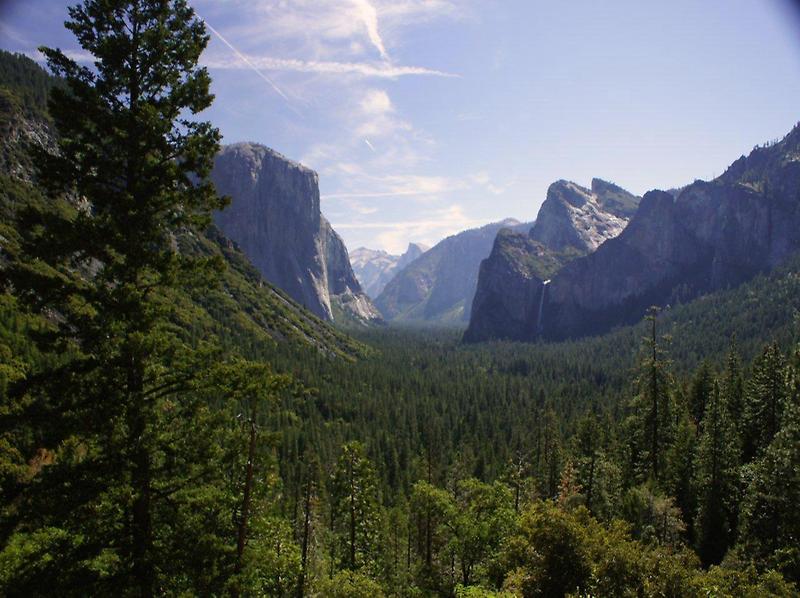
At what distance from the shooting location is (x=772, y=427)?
40.6 m

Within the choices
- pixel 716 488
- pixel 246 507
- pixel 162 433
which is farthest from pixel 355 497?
pixel 716 488

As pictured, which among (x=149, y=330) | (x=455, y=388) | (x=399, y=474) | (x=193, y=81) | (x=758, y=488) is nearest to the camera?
(x=149, y=330)

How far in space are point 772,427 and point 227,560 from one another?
151ft

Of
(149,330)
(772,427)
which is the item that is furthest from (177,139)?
(772,427)

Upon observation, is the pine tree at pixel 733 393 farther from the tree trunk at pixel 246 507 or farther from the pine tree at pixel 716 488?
the tree trunk at pixel 246 507

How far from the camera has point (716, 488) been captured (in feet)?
126

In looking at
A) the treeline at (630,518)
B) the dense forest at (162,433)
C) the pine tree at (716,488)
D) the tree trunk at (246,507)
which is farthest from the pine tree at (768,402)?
the tree trunk at (246,507)

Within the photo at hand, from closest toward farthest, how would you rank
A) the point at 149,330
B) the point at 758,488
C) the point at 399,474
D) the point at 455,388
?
the point at 149,330 < the point at 758,488 < the point at 399,474 < the point at 455,388

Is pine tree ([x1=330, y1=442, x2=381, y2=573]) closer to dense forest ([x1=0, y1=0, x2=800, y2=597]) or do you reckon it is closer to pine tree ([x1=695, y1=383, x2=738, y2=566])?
dense forest ([x1=0, y1=0, x2=800, y2=597])

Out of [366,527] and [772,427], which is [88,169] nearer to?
[366,527]

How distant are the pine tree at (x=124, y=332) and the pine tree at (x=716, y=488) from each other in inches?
1579

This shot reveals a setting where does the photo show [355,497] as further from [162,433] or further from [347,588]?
[162,433]

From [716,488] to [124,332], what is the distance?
4413 cm

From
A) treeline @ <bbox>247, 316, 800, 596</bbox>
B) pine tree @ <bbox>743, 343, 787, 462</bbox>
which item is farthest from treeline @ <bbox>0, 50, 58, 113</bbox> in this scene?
pine tree @ <bbox>743, 343, 787, 462</bbox>
